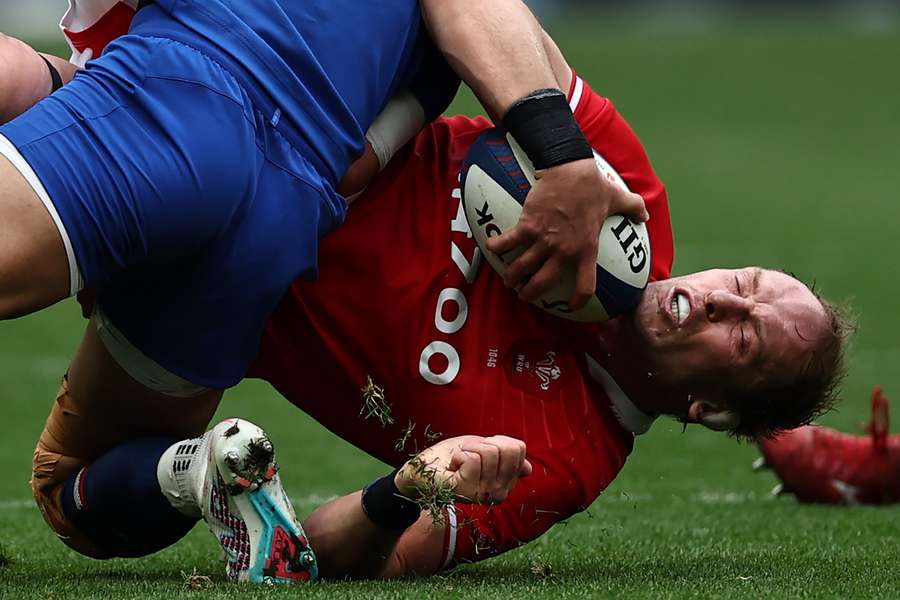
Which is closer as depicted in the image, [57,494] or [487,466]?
[487,466]

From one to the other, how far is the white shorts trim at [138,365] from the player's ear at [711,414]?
1.10m

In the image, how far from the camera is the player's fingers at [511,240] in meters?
3.47

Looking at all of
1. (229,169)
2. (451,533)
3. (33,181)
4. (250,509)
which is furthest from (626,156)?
(33,181)

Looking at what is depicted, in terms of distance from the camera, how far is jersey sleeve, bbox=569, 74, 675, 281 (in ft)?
12.8

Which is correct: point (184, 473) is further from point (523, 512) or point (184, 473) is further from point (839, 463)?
point (839, 463)

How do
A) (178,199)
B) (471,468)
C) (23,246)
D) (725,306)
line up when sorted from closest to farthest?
1. (23,246)
2. (178,199)
3. (471,468)
4. (725,306)

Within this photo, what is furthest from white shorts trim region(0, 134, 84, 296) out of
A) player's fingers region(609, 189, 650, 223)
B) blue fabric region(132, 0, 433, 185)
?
player's fingers region(609, 189, 650, 223)

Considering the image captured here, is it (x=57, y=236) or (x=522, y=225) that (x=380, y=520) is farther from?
(x=57, y=236)

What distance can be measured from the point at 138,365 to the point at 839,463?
229 centimetres

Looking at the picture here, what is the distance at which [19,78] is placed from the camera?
368 centimetres

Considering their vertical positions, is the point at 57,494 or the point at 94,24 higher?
the point at 94,24

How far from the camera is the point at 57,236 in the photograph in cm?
309

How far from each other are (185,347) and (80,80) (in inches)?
23.2

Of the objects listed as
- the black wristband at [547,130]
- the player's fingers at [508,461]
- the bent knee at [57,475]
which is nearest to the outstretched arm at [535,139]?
the black wristband at [547,130]
